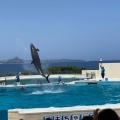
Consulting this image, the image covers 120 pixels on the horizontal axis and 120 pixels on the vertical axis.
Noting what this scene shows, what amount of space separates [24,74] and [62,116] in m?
24.6

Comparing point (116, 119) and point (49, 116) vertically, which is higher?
point (116, 119)

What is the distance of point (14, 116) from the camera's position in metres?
7.32

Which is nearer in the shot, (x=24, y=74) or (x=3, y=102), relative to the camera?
(x=3, y=102)

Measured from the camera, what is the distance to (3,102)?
15977 mm

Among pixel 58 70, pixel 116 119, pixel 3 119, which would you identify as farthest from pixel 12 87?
pixel 116 119

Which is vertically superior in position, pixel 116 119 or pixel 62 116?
pixel 116 119

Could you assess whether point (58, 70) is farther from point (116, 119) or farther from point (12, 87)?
point (116, 119)

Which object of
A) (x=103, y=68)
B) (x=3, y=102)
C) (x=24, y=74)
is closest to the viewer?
(x=3, y=102)

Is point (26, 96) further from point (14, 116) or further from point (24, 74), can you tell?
point (24, 74)

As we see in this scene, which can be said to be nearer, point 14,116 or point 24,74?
point 14,116

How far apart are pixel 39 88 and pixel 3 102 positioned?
21.3ft

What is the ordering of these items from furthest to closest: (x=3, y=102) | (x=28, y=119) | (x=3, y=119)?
(x=3, y=102)
(x=3, y=119)
(x=28, y=119)

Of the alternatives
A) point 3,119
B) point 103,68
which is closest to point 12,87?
point 103,68

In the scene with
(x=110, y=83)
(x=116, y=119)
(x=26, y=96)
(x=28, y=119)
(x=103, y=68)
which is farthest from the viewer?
(x=103, y=68)
